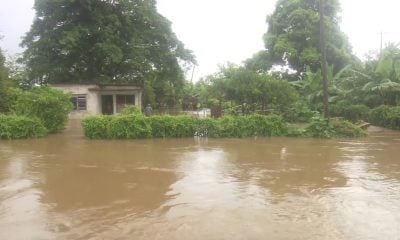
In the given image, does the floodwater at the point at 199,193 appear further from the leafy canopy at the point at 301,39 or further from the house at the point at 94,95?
the leafy canopy at the point at 301,39

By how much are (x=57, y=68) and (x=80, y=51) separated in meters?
2.47

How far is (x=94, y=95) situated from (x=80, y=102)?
1.30 metres

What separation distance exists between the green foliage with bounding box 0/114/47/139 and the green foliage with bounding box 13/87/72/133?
3.28 feet

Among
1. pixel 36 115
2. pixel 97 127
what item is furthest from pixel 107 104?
pixel 97 127

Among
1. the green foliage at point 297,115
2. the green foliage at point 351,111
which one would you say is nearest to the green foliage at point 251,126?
the green foliage at point 297,115

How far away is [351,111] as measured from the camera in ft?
91.1

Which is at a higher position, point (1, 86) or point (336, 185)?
point (1, 86)

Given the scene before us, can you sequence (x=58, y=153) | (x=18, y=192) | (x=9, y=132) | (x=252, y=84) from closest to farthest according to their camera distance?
(x=18, y=192) < (x=58, y=153) < (x=9, y=132) < (x=252, y=84)

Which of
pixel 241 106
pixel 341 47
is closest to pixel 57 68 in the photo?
pixel 241 106

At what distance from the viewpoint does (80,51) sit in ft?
116

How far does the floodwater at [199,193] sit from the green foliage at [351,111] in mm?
11685

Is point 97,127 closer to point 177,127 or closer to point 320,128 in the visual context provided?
point 177,127

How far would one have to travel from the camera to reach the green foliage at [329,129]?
800 inches

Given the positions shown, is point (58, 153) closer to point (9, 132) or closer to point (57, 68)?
point (9, 132)
